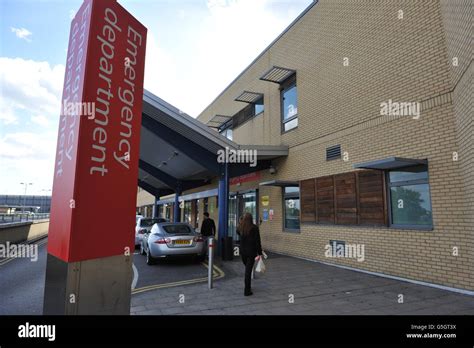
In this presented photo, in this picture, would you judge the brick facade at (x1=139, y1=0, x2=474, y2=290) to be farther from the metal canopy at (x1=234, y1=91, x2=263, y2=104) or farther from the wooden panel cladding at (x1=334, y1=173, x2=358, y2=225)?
the metal canopy at (x1=234, y1=91, x2=263, y2=104)

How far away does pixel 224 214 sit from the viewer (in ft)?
39.0

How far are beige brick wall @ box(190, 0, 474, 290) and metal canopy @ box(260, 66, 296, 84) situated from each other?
1.40 ft

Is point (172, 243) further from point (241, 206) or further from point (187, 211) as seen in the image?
point (187, 211)

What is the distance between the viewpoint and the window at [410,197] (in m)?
7.04

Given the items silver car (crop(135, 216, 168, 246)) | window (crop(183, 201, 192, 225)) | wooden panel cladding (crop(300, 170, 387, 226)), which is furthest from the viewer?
window (crop(183, 201, 192, 225))

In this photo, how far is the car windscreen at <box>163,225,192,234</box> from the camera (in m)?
10.5

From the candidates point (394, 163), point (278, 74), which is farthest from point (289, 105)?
point (394, 163)

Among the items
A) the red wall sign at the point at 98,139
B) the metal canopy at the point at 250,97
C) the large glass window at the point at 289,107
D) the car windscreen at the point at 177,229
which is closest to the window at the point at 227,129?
the metal canopy at the point at 250,97

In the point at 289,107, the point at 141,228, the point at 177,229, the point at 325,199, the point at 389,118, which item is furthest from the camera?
the point at 141,228

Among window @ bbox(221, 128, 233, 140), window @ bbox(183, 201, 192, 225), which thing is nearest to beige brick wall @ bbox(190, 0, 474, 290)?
window @ bbox(221, 128, 233, 140)

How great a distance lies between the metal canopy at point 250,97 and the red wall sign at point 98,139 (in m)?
11.8

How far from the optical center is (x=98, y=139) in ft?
9.83

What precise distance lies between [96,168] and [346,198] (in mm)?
7725
